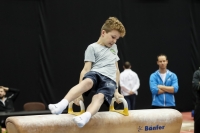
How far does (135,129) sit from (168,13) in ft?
27.9

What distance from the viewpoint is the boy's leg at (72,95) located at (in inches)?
151

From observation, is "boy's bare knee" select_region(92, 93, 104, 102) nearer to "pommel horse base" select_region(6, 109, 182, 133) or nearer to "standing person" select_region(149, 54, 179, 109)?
"pommel horse base" select_region(6, 109, 182, 133)

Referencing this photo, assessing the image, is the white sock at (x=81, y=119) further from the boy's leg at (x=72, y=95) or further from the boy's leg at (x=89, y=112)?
the boy's leg at (x=72, y=95)

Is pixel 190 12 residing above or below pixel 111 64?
above

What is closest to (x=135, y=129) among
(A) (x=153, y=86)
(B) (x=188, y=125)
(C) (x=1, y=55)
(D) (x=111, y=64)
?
(D) (x=111, y=64)

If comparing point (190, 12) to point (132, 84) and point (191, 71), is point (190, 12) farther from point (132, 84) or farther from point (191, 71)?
point (132, 84)

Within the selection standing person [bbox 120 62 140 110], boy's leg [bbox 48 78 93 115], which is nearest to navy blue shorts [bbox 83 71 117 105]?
boy's leg [bbox 48 78 93 115]

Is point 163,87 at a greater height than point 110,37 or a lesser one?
lesser

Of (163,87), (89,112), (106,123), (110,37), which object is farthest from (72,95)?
(163,87)

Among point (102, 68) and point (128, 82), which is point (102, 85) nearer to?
point (102, 68)

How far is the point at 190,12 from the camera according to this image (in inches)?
503

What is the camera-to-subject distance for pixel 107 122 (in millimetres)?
4293

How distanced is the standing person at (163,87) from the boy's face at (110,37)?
7.94ft

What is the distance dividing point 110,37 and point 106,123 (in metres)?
0.98
